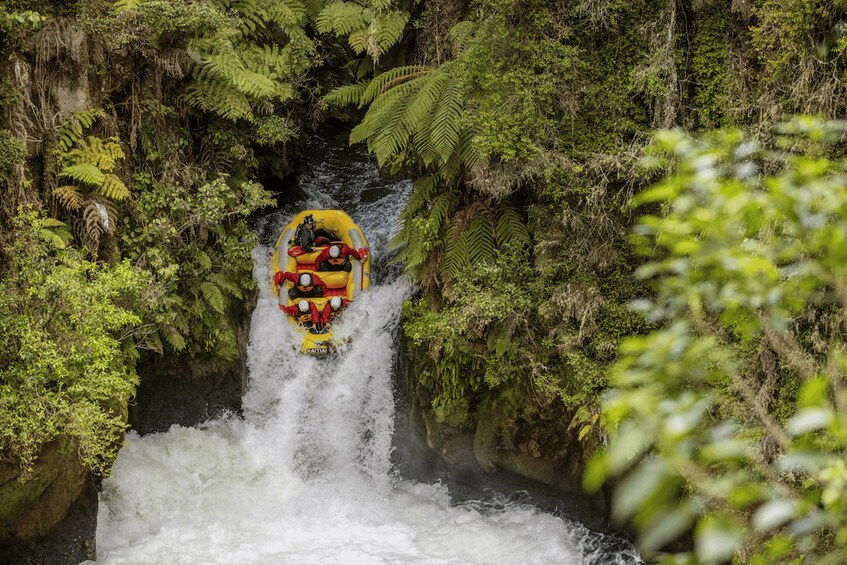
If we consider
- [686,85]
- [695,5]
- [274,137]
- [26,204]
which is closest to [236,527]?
[26,204]

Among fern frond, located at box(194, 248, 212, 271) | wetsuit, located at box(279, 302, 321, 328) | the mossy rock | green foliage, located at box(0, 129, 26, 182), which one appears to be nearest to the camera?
the mossy rock

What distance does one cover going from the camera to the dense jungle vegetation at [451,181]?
6.66 m

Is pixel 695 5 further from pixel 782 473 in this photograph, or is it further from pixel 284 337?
pixel 284 337

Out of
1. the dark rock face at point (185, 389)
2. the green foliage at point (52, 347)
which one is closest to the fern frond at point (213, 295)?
the dark rock face at point (185, 389)

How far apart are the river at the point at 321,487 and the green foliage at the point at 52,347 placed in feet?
5.06

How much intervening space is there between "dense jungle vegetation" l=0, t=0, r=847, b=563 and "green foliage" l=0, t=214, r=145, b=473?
0.09 feet

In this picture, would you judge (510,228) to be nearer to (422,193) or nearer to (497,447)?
(422,193)

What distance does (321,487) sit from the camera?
9.38 m

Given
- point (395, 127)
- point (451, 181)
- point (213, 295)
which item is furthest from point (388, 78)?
point (213, 295)

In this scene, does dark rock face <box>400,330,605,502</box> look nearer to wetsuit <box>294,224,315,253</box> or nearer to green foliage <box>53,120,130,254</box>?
wetsuit <box>294,224,315,253</box>

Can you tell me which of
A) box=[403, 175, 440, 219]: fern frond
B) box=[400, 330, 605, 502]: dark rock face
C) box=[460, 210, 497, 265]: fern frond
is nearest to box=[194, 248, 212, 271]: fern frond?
box=[403, 175, 440, 219]: fern frond

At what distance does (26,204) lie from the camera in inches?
297

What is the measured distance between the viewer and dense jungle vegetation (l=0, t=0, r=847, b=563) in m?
6.66

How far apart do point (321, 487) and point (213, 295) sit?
2.67 metres
